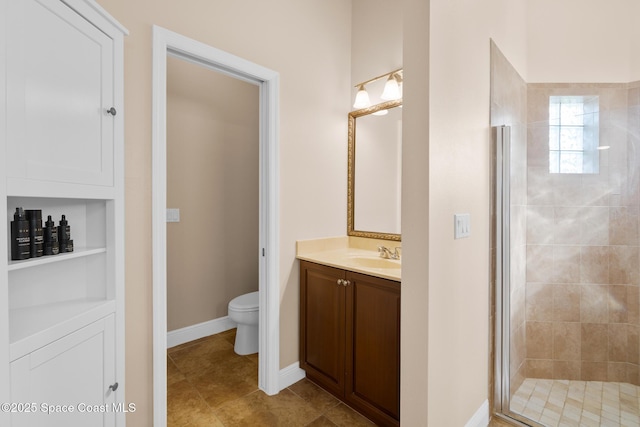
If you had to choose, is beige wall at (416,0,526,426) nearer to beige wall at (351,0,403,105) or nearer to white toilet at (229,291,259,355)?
beige wall at (351,0,403,105)

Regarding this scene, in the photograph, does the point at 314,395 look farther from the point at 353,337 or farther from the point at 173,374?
the point at 173,374

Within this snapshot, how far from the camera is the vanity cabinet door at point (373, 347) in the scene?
159 centimetres

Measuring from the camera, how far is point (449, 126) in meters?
1.33

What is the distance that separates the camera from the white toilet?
8.17ft

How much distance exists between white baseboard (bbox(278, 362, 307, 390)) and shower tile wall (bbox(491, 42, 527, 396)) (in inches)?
52.6

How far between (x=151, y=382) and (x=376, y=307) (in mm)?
1197

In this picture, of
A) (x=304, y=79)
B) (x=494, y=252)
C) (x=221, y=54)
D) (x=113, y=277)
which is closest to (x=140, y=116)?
(x=221, y=54)

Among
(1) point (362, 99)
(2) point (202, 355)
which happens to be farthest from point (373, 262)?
(2) point (202, 355)

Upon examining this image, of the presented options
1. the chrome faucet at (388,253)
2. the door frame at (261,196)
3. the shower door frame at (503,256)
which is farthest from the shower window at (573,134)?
the door frame at (261,196)

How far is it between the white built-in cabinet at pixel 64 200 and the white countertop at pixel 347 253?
1.15 metres

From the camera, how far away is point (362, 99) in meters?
2.38

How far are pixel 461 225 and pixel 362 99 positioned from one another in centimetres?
138

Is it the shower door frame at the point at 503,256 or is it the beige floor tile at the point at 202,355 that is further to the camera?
A: the beige floor tile at the point at 202,355

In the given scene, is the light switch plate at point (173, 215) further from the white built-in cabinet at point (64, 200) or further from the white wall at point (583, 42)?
the white wall at point (583, 42)
